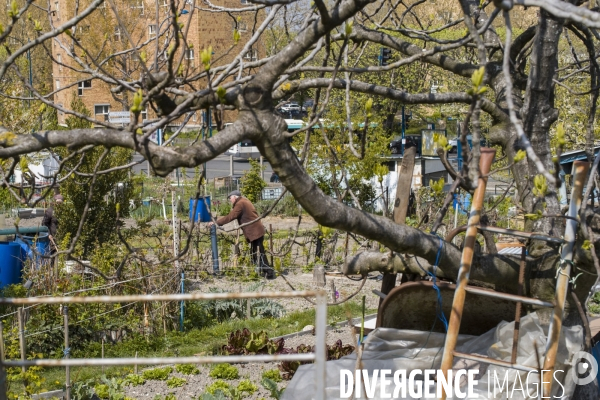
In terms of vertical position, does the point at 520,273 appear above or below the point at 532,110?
below

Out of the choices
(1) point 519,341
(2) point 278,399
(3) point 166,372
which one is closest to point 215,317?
(3) point 166,372

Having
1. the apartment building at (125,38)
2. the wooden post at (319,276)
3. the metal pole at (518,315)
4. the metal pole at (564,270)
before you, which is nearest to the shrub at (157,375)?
the apartment building at (125,38)

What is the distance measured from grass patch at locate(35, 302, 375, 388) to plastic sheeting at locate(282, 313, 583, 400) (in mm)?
1866

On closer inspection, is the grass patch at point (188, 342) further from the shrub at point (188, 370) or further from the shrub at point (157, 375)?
the shrub at point (188, 370)

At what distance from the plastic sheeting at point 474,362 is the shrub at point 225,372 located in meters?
1.62

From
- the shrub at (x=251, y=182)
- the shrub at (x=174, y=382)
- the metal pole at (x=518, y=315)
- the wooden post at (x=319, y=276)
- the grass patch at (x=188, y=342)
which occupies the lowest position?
the grass patch at (x=188, y=342)

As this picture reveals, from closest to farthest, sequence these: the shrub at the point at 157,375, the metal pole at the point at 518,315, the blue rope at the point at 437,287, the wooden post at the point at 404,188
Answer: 1. the metal pole at the point at 518,315
2. the blue rope at the point at 437,287
3. the wooden post at the point at 404,188
4. the shrub at the point at 157,375

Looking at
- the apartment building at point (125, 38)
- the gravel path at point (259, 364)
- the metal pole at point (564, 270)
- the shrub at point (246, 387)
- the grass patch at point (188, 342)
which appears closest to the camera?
the metal pole at point (564, 270)

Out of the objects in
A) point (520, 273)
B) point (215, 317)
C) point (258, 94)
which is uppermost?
point (258, 94)

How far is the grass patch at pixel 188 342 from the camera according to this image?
717 cm

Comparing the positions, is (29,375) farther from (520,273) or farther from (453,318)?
(520,273)

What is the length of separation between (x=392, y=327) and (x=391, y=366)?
0.38 metres

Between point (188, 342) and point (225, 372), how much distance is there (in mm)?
1731

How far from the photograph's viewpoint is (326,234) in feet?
16.3
